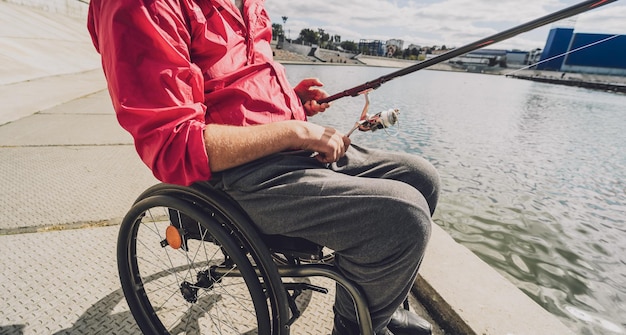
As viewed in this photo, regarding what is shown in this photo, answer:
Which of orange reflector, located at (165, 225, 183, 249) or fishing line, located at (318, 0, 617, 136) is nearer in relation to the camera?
fishing line, located at (318, 0, 617, 136)

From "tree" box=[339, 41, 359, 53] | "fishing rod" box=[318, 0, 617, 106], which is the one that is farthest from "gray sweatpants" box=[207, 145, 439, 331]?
"tree" box=[339, 41, 359, 53]

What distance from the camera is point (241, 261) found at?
100cm

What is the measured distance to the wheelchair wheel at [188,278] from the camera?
40.8 inches

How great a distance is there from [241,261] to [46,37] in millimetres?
12989

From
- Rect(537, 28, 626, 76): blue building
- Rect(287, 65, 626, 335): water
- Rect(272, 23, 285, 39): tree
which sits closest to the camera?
Rect(287, 65, 626, 335): water

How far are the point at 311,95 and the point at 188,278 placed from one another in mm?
1179

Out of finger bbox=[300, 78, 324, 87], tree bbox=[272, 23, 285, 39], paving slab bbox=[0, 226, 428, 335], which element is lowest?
paving slab bbox=[0, 226, 428, 335]

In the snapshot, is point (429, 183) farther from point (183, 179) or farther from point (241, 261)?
point (183, 179)

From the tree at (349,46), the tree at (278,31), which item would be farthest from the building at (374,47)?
the tree at (278,31)

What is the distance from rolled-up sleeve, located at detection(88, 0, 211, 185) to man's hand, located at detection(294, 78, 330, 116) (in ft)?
2.62

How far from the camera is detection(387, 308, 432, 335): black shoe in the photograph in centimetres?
127

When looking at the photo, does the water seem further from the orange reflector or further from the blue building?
the blue building

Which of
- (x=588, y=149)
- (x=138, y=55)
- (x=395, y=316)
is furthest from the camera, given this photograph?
(x=588, y=149)

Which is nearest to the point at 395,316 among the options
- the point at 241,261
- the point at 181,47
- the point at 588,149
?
the point at 241,261
